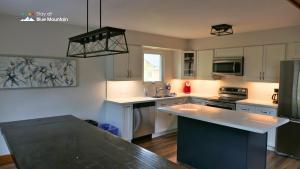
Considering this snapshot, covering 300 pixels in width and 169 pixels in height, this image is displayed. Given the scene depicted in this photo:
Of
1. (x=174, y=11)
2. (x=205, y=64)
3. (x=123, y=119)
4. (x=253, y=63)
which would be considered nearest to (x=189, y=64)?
(x=205, y=64)

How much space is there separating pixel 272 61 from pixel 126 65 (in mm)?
2816

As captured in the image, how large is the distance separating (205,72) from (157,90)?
1.22 metres

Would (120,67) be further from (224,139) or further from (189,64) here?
(224,139)

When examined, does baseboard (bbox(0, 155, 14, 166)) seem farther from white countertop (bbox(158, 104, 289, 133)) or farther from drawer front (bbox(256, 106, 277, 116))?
drawer front (bbox(256, 106, 277, 116))

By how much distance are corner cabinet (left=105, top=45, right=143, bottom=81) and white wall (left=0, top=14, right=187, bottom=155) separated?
15cm

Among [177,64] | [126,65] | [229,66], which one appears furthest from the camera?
[177,64]

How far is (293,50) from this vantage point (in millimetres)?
4039

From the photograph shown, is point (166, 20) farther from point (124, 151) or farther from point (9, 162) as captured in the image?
point (9, 162)

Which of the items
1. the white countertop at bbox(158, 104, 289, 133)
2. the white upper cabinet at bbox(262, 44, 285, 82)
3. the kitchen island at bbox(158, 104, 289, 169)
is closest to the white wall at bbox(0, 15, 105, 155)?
the kitchen island at bbox(158, 104, 289, 169)

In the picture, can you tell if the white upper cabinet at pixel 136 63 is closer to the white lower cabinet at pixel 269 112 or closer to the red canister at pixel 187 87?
the red canister at pixel 187 87

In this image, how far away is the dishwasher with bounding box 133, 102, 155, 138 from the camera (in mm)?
4383

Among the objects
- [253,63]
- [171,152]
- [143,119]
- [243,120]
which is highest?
[253,63]

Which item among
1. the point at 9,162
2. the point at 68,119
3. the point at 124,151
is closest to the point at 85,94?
the point at 68,119

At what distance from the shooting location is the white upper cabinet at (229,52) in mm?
4721
